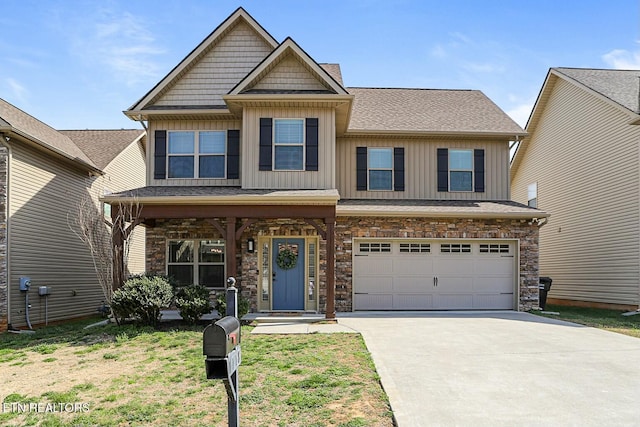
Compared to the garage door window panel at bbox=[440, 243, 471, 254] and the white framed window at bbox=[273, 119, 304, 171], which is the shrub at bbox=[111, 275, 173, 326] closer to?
the white framed window at bbox=[273, 119, 304, 171]

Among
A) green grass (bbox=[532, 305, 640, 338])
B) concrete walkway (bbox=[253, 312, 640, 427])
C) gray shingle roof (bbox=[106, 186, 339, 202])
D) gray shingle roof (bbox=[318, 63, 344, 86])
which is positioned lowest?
green grass (bbox=[532, 305, 640, 338])

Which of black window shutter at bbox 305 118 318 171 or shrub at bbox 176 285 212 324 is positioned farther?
black window shutter at bbox 305 118 318 171

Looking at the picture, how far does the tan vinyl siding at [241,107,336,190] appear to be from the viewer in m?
13.7

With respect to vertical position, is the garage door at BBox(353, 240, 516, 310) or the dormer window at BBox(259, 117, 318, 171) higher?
the dormer window at BBox(259, 117, 318, 171)

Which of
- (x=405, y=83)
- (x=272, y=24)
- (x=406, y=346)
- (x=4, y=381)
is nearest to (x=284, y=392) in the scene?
(x=406, y=346)

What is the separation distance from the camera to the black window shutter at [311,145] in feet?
45.2

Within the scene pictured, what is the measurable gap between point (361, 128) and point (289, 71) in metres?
2.98

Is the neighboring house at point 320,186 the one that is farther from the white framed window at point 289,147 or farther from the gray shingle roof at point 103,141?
the gray shingle roof at point 103,141

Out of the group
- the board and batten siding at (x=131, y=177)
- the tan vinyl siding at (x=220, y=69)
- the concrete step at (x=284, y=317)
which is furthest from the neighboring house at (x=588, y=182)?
the board and batten siding at (x=131, y=177)

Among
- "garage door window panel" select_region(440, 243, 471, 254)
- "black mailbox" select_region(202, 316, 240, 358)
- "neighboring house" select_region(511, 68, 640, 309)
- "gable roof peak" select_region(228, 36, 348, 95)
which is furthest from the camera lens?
"neighboring house" select_region(511, 68, 640, 309)

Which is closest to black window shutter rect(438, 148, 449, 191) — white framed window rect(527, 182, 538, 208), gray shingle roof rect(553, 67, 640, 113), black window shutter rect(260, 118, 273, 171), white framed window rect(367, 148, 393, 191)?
white framed window rect(367, 148, 393, 191)

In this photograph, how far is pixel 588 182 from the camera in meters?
18.0

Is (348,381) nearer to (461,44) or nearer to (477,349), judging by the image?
(477,349)

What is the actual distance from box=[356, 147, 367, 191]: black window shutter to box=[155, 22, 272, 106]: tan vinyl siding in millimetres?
3861
